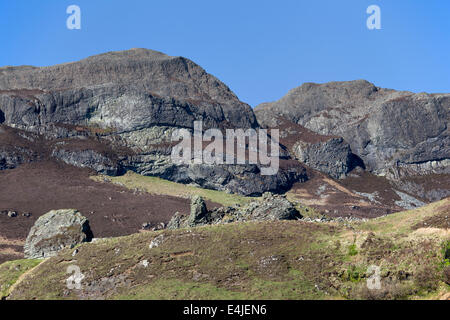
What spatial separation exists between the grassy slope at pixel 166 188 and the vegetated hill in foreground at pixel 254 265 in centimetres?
6791

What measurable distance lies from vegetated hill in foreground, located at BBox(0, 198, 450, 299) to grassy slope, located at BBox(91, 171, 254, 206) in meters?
67.9

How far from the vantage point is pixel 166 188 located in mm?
110000

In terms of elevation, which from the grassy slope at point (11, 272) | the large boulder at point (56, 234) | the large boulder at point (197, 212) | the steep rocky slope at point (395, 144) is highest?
the steep rocky slope at point (395, 144)

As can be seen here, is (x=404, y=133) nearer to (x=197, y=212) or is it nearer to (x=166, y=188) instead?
(x=166, y=188)

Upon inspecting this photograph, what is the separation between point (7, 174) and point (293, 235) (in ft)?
268

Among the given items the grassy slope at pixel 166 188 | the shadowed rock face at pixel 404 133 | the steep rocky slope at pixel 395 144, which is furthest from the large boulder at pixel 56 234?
the shadowed rock face at pixel 404 133

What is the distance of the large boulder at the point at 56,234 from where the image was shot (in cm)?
4281

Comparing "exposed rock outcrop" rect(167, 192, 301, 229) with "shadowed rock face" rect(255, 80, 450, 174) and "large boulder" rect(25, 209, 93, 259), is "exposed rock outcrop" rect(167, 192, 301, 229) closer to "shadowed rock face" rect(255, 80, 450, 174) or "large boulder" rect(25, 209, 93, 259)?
"large boulder" rect(25, 209, 93, 259)

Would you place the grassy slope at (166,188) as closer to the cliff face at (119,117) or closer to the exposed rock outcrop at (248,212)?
the cliff face at (119,117)

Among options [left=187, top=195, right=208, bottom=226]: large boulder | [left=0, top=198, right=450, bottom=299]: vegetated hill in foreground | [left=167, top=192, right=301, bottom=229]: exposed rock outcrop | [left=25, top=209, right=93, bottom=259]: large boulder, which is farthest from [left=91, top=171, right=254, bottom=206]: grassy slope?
[left=0, top=198, right=450, bottom=299]: vegetated hill in foreground

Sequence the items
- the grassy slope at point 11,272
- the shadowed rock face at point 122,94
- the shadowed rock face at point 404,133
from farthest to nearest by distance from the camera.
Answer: the shadowed rock face at point 404,133 < the shadowed rock face at point 122,94 < the grassy slope at point 11,272
